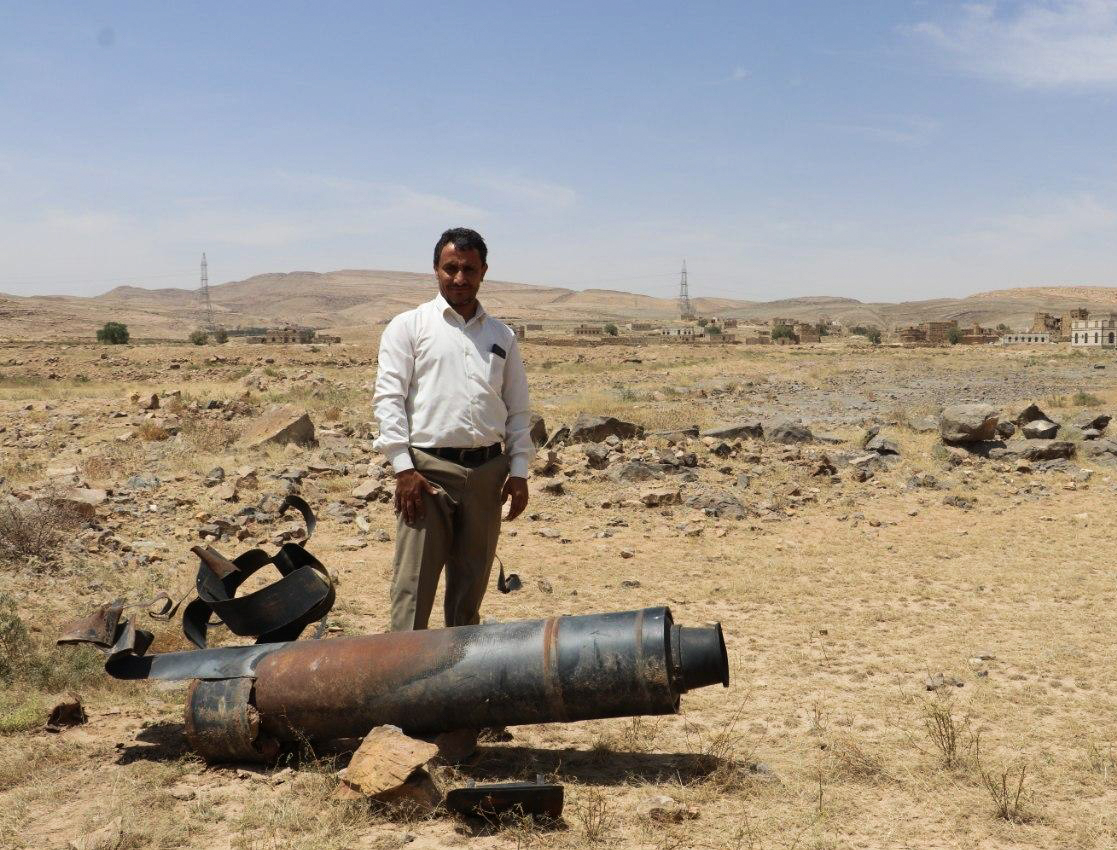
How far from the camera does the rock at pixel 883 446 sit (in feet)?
37.6

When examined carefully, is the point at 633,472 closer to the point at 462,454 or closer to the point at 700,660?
the point at 462,454

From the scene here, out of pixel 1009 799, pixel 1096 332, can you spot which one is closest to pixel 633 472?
pixel 1009 799

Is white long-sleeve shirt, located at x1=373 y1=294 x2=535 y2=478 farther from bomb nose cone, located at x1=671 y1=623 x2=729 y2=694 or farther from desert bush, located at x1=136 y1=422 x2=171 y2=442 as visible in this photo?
desert bush, located at x1=136 y1=422 x2=171 y2=442

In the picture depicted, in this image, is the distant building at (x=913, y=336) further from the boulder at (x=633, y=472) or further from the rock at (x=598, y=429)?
the boulder at (x=633, y=472)

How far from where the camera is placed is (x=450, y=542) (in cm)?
382

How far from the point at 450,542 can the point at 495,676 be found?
0.71 m

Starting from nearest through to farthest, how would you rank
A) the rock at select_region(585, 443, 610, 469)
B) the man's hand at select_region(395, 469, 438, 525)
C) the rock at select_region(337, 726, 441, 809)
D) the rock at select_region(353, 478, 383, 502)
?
the rock at select_region(337, 726, 441, 809)
the man's hand at select_region(395, 469, 438, 525)
the rock at select_region(353, 478, 383, 502)
the rock at select_region(585, 443, 610, 469)

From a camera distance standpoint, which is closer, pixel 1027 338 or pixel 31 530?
pixel 31 530

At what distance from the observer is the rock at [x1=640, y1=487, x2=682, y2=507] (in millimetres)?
9094

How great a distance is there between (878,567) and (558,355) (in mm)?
31766

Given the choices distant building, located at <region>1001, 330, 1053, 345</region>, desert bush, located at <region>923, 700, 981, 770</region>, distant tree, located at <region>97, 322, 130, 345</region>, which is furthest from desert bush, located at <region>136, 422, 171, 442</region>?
distant building, located at <region>1001, 330, 1053, 345</region>

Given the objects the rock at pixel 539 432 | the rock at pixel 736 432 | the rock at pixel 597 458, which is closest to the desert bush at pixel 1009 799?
the rock at pixel 597 458

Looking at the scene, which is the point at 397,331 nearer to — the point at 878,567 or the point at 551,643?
the point at 551,643

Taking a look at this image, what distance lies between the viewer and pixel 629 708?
128 inches
